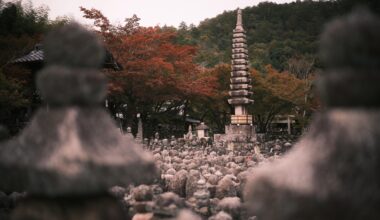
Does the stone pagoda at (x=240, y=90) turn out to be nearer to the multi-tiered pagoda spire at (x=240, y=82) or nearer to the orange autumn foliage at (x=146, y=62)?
the multi-tiered pagoda spire at (x=240, y=82)

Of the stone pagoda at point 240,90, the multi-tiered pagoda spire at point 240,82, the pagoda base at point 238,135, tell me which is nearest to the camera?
the pagoda base at point 238,135

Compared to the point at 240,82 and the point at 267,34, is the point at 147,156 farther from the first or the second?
the point at 267,34

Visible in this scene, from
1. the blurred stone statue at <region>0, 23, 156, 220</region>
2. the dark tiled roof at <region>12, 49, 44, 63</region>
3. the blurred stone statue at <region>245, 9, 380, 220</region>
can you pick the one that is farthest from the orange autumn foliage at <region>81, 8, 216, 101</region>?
the blurred stone statue at <region>245, 9, 380, 220</region>

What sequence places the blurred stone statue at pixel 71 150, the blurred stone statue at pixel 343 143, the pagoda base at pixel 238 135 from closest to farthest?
the blurred stone statue at pixel 343 143 → the blurred stone statue at pixel 71 150 → the pagoda base at pixel 238 135

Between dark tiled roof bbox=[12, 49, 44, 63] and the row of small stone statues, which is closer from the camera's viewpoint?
the row of small stone statues

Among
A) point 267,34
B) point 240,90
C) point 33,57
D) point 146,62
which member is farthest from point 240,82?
point 267,34

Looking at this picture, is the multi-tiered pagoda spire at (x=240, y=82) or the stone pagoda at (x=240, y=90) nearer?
the stone pagoda at (x=240, y=90)

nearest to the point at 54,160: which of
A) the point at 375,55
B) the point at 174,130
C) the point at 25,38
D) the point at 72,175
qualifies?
the point at 72,175

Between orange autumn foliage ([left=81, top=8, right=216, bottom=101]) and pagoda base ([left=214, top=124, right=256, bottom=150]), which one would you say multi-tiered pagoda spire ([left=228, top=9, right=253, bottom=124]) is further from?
orange autumn foliage ([left=81, top=8, right=216, bottom=101])

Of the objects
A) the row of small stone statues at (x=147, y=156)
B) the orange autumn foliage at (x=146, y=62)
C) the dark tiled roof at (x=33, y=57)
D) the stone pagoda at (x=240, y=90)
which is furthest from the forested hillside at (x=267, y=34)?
the row of small stone statues at (x=147, y=156)

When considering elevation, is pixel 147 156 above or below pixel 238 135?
above

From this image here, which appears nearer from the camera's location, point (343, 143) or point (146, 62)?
point (343, 143)

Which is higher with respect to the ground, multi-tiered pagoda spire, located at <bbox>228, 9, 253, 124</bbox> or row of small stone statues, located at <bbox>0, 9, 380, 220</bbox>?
multi-tiered pagoda spire, located at <bbox>228, 9, 253, 124</bbox>

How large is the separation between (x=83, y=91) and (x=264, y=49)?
164 feet
